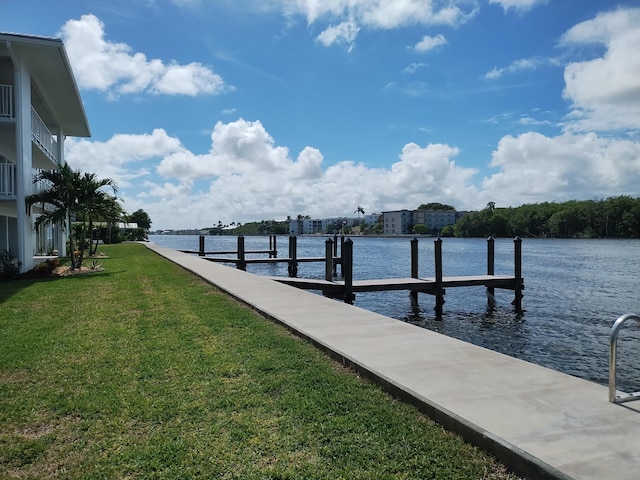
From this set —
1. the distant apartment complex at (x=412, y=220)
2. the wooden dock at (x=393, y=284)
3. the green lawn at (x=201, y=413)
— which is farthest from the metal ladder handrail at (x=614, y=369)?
the distant apartment complex at (x=412, y=220)

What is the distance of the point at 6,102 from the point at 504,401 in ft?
63.6

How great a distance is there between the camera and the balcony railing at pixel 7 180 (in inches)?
659

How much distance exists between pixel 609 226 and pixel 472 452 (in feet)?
398

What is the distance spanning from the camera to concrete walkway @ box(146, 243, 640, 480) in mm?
3362

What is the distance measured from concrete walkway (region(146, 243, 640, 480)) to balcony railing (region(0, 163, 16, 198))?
46.9ft

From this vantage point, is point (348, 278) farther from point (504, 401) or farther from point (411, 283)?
point (504, 401)

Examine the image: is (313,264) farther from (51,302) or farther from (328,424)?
(328,424)

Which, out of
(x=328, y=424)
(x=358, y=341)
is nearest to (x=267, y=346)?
(x=358, y=341)

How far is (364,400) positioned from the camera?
467 cm

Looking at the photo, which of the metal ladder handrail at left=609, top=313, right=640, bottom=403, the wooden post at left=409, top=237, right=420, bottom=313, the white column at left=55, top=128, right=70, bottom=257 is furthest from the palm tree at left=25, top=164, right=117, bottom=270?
the metal ladder handrail at left=609, top=313, right=640, bottom=403

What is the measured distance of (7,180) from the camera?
661 inches

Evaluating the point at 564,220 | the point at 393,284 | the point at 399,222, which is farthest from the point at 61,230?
the point at 399,222

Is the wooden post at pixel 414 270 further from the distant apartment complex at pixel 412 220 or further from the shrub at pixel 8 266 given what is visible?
the distant apartment complex at pixel 412 220

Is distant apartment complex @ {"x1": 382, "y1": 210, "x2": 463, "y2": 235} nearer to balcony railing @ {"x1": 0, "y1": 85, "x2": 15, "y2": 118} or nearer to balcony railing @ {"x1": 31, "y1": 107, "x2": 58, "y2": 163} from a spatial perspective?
balcony railing @ {"x1": 31, "y1": 107, "x2": 58, "y2": 163}
